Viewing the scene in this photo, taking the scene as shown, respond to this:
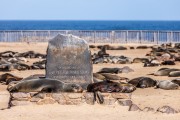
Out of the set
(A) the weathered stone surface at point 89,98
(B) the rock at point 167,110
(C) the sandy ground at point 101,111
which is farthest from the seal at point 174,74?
(B) the rock at point 167,110

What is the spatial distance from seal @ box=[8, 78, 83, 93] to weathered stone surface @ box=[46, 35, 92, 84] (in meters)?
0.99

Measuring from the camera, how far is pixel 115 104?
1401 centimetres

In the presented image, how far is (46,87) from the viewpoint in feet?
46.4

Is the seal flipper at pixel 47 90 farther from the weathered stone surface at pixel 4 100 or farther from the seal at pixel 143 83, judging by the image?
the seal at pixel 143 83

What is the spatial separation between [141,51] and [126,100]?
23936mm

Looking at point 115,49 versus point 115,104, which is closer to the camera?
point 115,104

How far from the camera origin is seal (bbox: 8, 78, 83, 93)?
14.1 m

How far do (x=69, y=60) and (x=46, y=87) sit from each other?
1380mm

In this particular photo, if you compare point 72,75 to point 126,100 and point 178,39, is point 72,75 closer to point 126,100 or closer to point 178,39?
Answer: point 126,100

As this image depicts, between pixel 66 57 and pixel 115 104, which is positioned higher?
pixel 66 57

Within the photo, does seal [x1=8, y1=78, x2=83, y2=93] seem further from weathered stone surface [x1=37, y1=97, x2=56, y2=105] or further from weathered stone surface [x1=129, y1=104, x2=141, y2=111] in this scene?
weathered stone surface [x1=129, y1=104, x2=141, y2=111]

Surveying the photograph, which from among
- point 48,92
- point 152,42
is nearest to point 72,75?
point 48,92

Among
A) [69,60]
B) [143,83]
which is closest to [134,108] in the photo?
[69,60]

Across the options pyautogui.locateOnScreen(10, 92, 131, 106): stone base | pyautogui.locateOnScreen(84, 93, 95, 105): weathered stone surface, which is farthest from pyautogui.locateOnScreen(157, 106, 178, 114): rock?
pyautogui.locateOnScreen(84, 93, 95, 105): weathered stone surface
